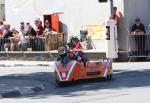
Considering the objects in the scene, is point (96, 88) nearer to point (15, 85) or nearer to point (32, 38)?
point (15, 85)

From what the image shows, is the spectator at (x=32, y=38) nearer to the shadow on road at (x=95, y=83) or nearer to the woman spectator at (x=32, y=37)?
the woman spectator at (x=32, y=37)

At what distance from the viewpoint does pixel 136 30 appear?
Result: 2338cm

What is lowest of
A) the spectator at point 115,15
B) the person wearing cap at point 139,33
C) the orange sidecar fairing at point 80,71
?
the orange sidecar fairing at point 80,71

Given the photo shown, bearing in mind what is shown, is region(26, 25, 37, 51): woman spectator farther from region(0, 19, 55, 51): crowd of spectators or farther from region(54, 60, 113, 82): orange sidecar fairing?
region(54, 60, 113, 82): orange sidecar fairing

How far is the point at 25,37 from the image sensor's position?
86.1 feet

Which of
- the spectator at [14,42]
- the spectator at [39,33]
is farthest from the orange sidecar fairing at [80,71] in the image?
the spectator at [14,42]

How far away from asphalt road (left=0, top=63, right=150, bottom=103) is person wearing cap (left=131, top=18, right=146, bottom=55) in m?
2.19

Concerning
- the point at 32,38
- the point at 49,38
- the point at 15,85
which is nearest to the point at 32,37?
the point at 32,38

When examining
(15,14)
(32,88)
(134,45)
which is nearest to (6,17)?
(15,14)

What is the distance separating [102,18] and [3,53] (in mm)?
5169

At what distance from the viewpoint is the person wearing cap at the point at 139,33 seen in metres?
23.4

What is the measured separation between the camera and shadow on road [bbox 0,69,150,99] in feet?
50.6

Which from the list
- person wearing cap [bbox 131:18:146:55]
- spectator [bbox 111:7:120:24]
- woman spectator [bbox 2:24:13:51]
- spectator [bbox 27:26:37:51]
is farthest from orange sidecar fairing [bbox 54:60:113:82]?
woman spectator [bbox 2:24:13:51]

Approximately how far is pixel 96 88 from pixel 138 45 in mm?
8330
